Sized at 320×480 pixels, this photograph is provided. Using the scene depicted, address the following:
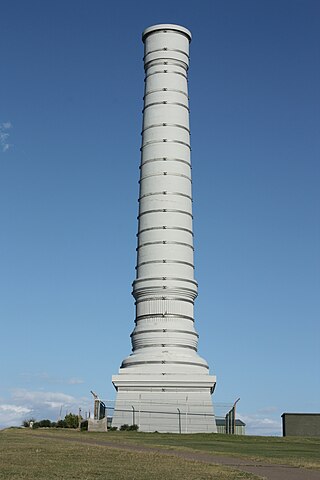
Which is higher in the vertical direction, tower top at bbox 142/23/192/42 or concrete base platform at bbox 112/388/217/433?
tower top at bbox 142/23/192/42

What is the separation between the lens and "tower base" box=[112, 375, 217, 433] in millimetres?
40719

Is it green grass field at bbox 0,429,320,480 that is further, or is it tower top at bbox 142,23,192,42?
tower top at bbox 142,23,192,42

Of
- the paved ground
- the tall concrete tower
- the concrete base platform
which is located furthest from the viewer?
the tall concrete tower

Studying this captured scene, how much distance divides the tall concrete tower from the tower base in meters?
0.06

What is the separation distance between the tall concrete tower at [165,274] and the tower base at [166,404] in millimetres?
57

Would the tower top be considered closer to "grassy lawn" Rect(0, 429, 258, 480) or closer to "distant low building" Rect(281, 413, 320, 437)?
"distant low building" Rect(281, 413, 320, 437)

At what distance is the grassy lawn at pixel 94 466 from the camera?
14758 millimetres

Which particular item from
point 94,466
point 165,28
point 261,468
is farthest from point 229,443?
point 165,28

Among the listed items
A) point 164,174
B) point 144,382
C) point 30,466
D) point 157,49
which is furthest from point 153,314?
point 30,466

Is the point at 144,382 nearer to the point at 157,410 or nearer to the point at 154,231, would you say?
the point at 157,410

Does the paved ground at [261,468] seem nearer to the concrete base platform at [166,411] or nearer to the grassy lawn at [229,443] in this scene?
the grassy lawn at [229,443]

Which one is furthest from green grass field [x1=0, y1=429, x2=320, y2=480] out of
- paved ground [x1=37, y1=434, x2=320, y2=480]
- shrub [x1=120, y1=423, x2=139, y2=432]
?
shrub [x1=120, y1=423, x2=139, y2=432]

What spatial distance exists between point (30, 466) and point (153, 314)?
27.7m

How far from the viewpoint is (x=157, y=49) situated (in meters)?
49.8
